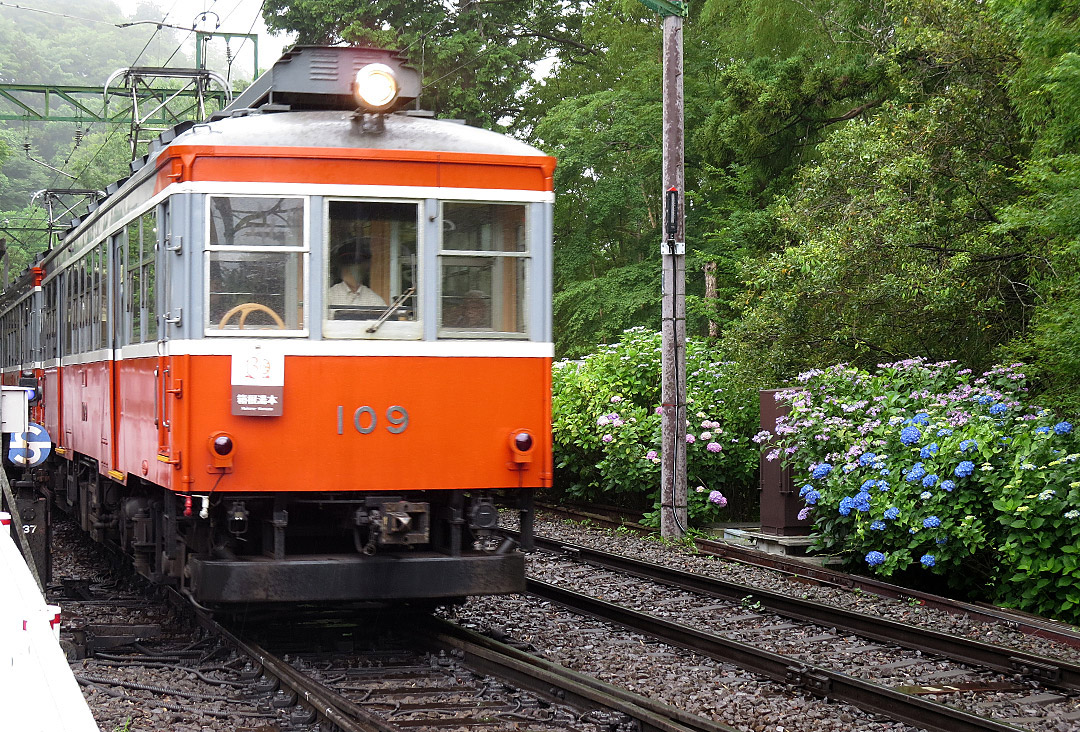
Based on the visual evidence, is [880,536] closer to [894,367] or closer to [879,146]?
[894,367]

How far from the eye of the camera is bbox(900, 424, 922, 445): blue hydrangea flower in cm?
977

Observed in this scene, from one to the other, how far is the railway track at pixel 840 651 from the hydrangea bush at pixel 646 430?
3.80 m

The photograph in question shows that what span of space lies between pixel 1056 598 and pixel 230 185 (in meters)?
6.19

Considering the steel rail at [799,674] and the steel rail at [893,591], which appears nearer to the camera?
the steel rail at [799,674]

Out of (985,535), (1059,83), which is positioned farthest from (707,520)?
(1059,83)

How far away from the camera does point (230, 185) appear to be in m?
7.11

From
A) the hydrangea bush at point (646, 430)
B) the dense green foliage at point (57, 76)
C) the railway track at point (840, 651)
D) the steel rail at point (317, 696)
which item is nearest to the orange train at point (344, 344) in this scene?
the steel rail at point (317, 696)

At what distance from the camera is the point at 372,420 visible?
23.9 feet

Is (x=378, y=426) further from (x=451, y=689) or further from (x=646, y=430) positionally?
(x=646, y=430)

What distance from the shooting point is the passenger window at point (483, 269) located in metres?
7.41

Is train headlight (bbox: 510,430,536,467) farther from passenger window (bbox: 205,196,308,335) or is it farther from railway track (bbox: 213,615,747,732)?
passenger window (bbox: 205,196,308,335)

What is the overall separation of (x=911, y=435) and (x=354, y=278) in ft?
15.9

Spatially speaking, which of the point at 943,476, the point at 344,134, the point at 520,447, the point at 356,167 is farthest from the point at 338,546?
the point at 943,476

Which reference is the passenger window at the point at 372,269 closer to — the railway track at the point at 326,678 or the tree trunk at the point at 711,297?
the railway track at the point at 326,678
